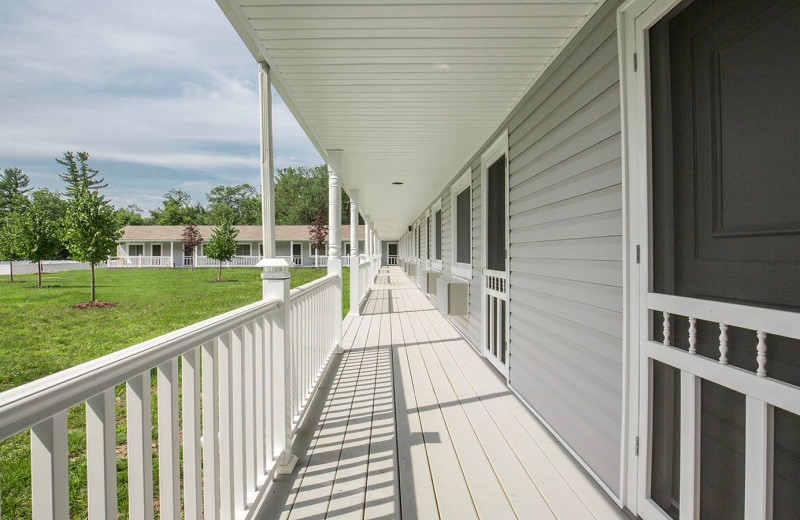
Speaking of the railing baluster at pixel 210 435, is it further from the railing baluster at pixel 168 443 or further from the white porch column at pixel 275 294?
the white porch column at pixel 275 294

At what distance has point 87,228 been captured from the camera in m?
15.2

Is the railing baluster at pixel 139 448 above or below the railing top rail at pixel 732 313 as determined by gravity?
below

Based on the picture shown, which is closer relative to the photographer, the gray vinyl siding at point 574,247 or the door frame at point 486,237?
the gray vinyl siding at point 574,247

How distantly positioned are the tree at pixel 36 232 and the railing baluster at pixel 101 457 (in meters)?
22.5

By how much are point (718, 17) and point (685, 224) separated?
0.69m

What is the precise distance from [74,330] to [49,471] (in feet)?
38.5

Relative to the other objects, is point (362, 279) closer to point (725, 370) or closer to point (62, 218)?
point (725, 370)

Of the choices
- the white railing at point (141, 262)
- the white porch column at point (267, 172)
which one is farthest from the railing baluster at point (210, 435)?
the white railing at point (141, 262)

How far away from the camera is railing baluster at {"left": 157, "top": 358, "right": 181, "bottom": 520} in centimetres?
115

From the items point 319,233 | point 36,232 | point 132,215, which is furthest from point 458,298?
point 132,215

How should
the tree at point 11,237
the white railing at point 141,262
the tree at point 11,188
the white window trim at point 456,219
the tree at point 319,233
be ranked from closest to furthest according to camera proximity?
1. the white window trim at point 456,219
2. the tree at point 11,188
3. the tree at point 11,237
4. the tree at point 319,233
5. the white railing at point 141,262

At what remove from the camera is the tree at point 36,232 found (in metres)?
18.3

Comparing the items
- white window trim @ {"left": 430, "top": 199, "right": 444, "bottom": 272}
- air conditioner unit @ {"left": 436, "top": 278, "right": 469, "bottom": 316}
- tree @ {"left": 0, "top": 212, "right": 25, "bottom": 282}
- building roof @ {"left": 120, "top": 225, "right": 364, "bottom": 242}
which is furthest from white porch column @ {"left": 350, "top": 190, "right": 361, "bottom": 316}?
building roof @ {"left": 120, "top": 225, "right": 364, "bottom": 242}

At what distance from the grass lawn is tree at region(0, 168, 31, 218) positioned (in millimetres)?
3375
